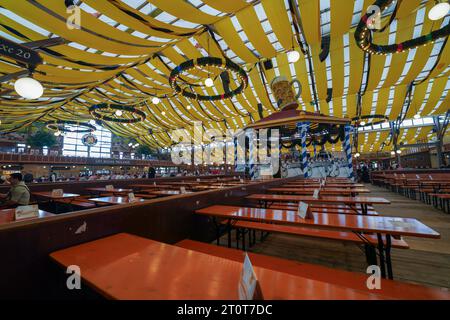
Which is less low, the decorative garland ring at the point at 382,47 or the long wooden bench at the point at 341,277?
the decorative garland ring at the point at 382,47

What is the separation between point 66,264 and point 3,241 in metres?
0.39

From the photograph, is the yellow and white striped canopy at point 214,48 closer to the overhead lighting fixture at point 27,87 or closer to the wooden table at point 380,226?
the overhead lighting fixture at point 27,87

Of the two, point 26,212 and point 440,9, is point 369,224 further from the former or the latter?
point 440,9

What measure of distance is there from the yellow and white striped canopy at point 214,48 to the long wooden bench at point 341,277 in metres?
5.11

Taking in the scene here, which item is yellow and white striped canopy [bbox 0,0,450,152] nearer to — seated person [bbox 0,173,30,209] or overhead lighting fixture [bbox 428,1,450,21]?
overhead lighting fixture [bbox 428,1,450,21]

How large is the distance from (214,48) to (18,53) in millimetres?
6133

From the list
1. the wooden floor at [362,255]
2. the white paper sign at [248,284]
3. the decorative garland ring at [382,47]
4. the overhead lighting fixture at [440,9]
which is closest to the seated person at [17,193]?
the wooden floor at [362,255]

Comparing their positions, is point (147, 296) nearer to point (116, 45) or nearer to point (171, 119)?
point (116, 45)

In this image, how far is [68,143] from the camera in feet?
86.8

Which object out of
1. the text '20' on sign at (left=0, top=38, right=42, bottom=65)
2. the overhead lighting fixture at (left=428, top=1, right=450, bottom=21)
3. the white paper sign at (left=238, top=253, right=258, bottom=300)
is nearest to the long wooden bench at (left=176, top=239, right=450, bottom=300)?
the white paper sign at (left=238, top=253, right=258, bottom=300)

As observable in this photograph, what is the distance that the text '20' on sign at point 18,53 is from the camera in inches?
108

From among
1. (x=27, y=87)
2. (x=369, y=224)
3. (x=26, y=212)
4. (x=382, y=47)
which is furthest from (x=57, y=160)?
Answer: (x=382, y=47)

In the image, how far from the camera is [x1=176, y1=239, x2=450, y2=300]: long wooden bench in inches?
41.0

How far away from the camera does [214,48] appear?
7496 mm
